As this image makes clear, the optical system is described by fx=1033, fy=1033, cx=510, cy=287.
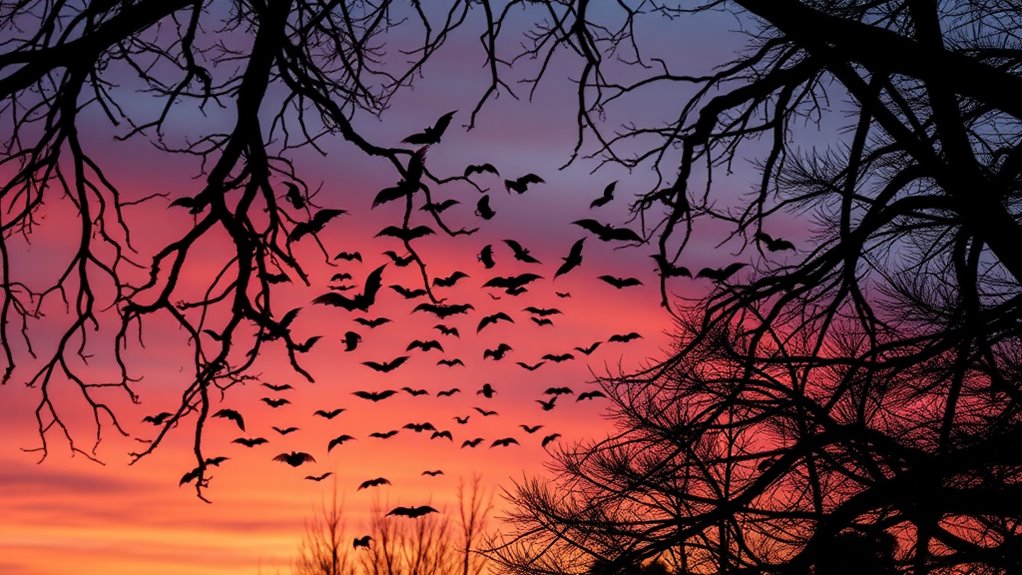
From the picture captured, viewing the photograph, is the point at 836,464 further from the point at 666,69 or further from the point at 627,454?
the point at 666,69

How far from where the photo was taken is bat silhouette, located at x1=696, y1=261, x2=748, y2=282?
7219mm

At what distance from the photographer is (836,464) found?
26.4ft

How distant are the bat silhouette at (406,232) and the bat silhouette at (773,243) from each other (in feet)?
6.73

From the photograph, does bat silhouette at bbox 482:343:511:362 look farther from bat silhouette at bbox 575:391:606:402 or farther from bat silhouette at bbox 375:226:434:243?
bat silhouette at bbox 375:226:434:243

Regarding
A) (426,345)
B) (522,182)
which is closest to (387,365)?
(426,345)

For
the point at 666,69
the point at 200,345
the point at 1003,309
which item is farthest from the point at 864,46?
the point at 200,345

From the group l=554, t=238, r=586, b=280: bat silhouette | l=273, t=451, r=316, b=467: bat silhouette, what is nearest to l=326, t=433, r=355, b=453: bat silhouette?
l=273, t=451, r=316, b=467: bat silhouette

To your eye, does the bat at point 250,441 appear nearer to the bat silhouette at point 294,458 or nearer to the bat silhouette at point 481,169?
the bat silhouette at point 294,458

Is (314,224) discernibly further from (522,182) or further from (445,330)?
(445,330)

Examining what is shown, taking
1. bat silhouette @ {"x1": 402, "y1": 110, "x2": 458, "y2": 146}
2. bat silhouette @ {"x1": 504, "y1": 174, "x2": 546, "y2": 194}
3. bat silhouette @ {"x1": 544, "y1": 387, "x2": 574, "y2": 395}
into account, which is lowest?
bat silhouette @ {"x1": 402, "y1": 110, "x2": 458, "y2": 146}

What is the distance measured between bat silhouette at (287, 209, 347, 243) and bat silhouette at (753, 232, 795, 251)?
2.67 m

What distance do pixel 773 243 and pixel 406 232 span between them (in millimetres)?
3262

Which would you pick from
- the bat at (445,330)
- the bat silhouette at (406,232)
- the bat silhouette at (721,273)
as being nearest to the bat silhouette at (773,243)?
the bat silhouette at (721,273)

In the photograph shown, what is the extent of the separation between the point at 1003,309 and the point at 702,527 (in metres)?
2.31
